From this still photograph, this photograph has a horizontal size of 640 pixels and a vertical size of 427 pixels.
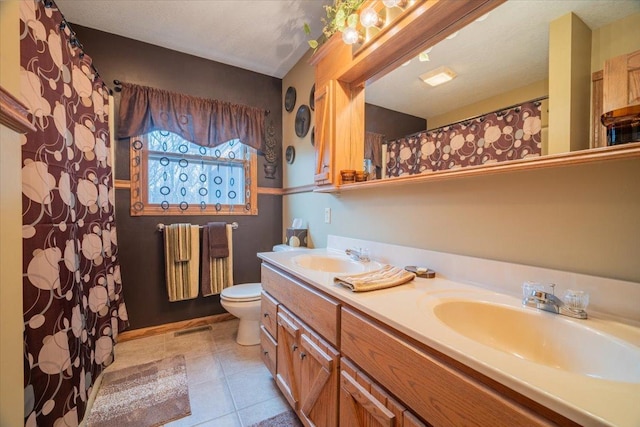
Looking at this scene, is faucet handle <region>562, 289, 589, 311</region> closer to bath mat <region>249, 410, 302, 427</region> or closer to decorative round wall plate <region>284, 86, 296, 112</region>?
bath mat <region>249, 410, 302, 427</region>

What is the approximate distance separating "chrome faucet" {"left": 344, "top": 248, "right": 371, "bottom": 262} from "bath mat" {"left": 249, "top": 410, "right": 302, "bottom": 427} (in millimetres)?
904

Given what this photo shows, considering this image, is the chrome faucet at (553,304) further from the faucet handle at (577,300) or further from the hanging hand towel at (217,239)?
the hanging hand towel at (217,239)

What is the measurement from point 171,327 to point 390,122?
98.6 inches

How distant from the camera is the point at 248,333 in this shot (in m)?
2.10

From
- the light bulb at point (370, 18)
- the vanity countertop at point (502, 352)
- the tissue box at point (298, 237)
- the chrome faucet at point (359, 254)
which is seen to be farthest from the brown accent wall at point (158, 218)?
the vanity countertop at point (502, 352)

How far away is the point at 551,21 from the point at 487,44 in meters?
0.21

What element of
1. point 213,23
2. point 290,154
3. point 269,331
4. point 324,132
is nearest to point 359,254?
point 269,331

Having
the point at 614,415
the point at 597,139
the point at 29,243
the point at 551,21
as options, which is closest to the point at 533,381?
the point at 614,415

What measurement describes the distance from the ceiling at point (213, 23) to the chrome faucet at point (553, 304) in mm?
2071

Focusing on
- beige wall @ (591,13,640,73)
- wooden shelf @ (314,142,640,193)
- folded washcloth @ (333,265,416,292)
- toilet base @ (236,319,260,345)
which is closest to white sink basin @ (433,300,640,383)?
folded washcloth @ (333,265,416,292)

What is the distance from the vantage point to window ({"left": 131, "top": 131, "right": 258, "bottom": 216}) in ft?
7.29

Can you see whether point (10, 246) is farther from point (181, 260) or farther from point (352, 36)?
point (181, 260)

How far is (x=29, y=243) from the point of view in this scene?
36.0 inches

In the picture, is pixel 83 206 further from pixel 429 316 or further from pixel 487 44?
pixel 487 44
